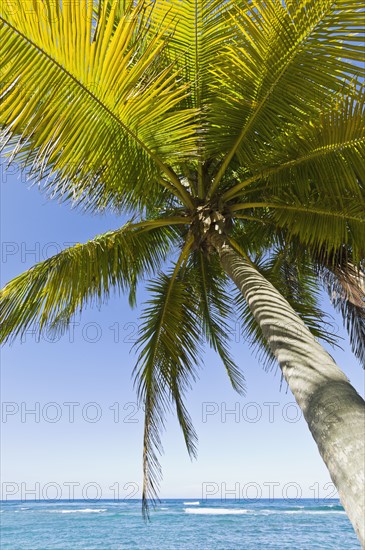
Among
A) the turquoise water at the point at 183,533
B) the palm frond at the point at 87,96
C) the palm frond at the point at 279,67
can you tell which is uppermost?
the palm frond at the point at 279,67

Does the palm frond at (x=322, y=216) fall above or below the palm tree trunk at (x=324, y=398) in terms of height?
above

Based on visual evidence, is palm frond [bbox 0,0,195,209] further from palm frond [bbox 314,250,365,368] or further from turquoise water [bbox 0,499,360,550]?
A: turquoise water [bbox 0,499,360,550]

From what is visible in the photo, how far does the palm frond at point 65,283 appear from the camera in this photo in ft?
16.5

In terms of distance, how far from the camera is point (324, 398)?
2.28 meters

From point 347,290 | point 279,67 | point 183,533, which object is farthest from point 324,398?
point 183,533

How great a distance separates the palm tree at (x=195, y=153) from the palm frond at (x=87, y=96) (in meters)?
0.01

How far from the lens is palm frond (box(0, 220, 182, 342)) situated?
502 cm

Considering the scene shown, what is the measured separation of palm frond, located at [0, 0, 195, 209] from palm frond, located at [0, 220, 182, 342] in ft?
2.77

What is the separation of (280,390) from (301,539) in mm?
18527

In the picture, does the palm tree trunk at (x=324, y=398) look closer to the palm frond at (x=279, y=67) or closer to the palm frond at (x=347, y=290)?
the palm frond at (x=279, y=67)

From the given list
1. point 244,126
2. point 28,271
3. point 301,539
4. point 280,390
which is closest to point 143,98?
point 244,126

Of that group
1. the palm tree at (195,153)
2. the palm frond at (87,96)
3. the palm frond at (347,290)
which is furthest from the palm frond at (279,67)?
the palm frond at (347,290)

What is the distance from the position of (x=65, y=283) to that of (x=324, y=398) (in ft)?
11.2

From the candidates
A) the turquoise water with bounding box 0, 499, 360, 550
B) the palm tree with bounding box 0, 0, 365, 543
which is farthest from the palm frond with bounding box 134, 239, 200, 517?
the turquoise water with bounding box 0, 499, 360, 550
